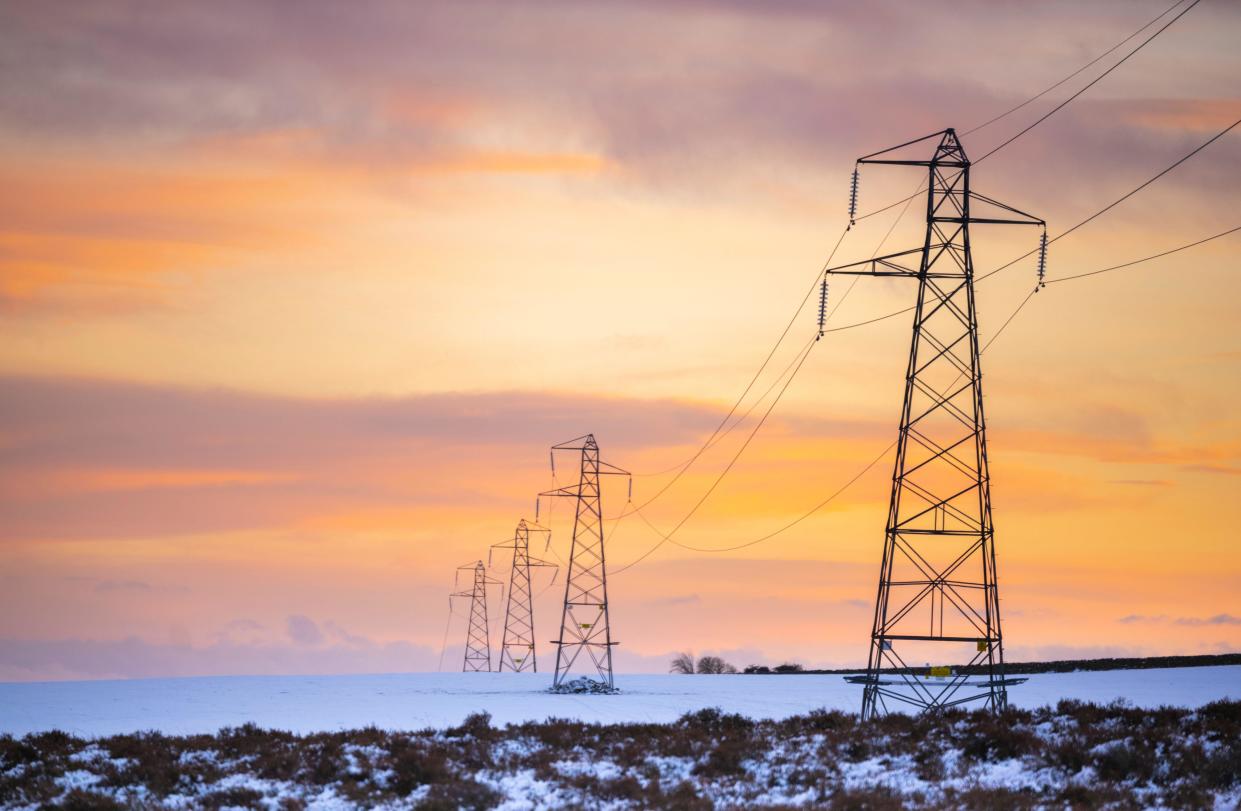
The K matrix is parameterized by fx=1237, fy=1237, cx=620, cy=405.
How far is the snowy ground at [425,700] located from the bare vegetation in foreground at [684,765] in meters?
8.02

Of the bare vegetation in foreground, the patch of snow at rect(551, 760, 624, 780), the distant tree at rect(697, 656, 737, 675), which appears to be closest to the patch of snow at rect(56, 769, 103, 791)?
the bare vegetation in foreground

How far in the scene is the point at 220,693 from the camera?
255ft

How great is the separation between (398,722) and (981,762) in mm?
24971

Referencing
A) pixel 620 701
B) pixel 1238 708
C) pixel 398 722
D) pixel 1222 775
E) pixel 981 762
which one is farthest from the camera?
pixel 620 701

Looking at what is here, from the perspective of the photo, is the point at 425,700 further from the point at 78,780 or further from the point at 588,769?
the point at 588,769

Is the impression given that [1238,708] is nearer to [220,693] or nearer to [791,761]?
[791,761]

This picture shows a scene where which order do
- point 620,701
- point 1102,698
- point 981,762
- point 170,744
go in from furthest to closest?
point 620,701 → point 1102,698 → point 170,744 → point 981,762

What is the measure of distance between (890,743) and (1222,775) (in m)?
8.90

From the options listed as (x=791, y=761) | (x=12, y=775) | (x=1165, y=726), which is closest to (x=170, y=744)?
(x=12, y=775)

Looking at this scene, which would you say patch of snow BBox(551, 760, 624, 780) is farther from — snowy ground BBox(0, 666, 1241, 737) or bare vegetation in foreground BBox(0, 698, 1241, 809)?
snowy ground BBox(0, 666, 1241, 737)

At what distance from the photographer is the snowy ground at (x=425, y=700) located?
5038 cm

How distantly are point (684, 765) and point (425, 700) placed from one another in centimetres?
3757

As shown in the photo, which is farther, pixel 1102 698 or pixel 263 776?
pixel 1102 698

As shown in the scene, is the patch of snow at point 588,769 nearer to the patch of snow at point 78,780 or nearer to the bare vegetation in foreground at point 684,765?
the bare vegetation in foreground at point 684,765
